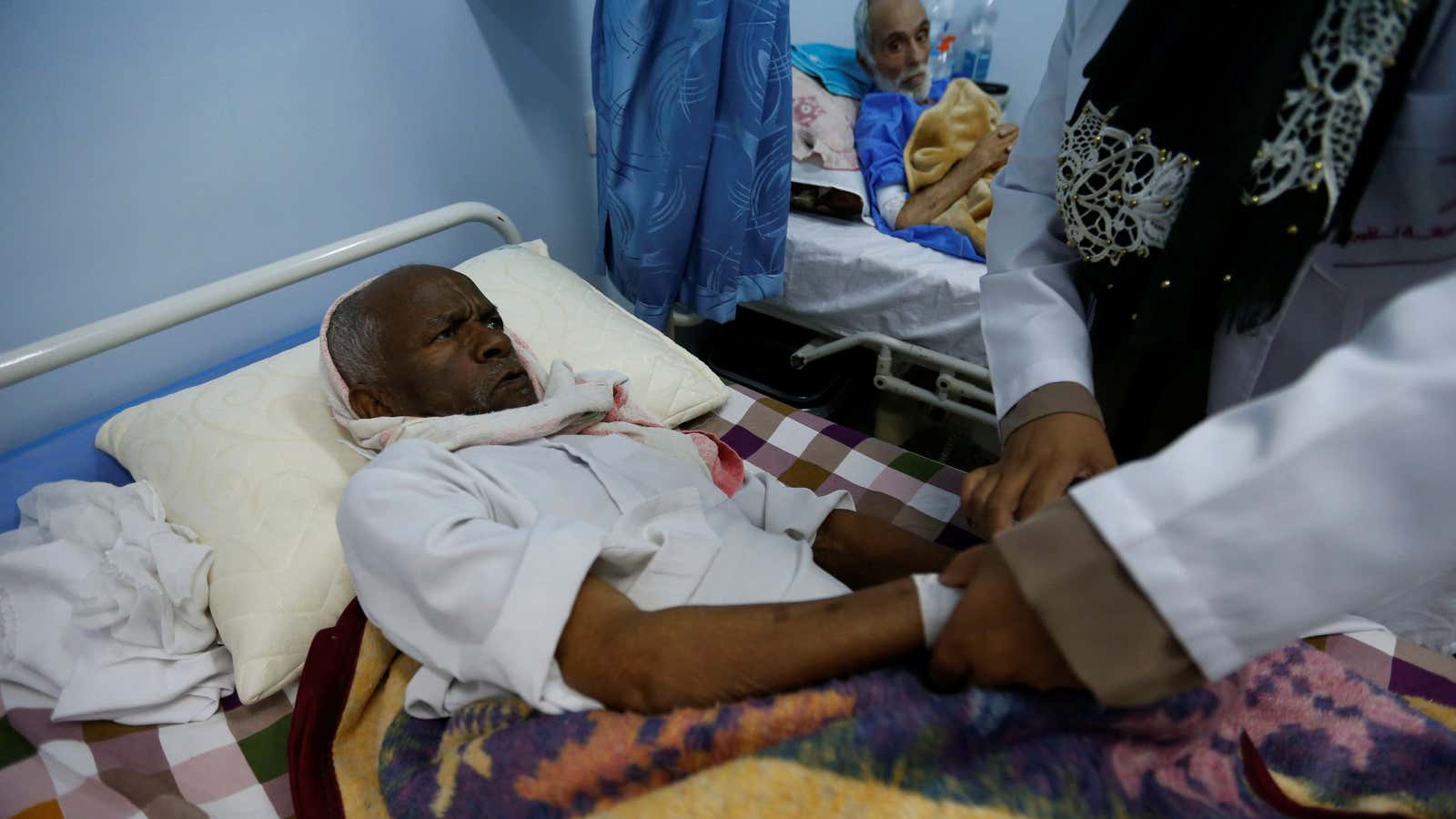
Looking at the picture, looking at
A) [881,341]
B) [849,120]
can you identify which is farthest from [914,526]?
[849,120]

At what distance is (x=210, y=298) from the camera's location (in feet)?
4.60

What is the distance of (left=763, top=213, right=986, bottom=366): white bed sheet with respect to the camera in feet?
7.27

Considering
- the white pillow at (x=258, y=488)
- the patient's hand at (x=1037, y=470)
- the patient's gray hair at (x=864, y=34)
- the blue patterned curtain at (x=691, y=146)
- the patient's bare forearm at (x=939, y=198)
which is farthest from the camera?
the patient's gray hair at (x=864, y=34)

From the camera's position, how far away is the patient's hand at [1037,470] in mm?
890

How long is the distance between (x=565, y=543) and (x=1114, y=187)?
2.86 ft

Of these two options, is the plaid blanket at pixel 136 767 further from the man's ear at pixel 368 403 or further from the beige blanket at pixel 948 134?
the beige blanket at pixel 948 134

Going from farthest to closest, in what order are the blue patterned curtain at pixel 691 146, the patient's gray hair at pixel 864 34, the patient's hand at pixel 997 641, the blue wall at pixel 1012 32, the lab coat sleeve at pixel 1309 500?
the blue wall at pixel 1012 32 < the patient's gray hair at pixel 864 34 < the blue patterned curtain at pixel 691 146 < the patient's hand at pixel 997 641 < the lab coat sleeve at pixel 1309 500

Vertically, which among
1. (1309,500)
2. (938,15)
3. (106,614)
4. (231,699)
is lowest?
(231,699)

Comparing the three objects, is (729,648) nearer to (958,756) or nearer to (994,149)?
(958,756)

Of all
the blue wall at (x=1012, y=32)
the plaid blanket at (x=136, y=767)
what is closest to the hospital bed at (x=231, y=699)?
the plaid blanket at (x=136, y=767)

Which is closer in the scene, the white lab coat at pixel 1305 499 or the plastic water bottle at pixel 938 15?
the white lab coat at pixel 1305 499

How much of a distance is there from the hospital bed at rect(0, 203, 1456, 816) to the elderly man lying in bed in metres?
0.12

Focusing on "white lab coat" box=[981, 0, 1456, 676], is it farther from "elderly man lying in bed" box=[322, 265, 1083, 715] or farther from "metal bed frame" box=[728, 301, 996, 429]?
"metal bed frame" box=[728, 301, 996, 429]

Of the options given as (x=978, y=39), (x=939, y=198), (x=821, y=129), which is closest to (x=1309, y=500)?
(x=939, y=198)
